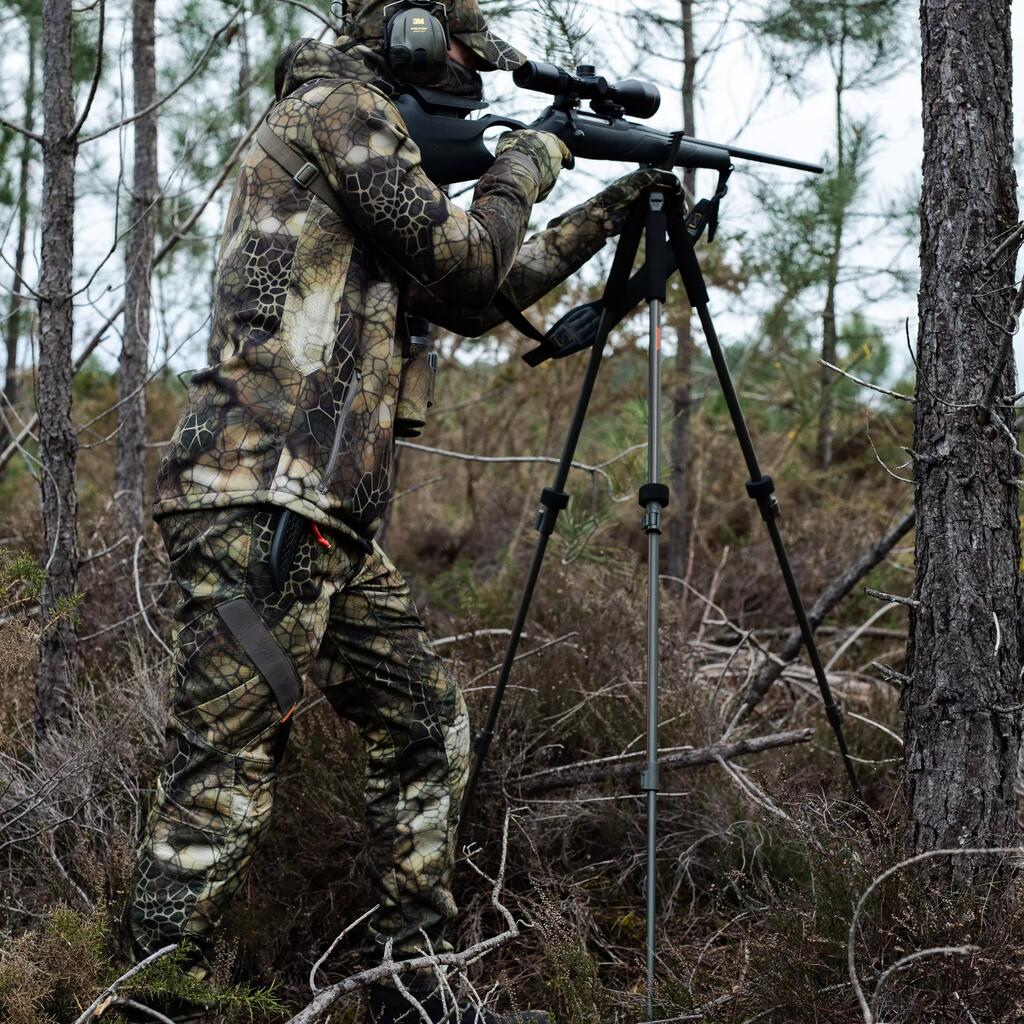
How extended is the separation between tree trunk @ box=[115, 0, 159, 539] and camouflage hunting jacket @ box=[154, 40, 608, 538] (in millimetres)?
2821

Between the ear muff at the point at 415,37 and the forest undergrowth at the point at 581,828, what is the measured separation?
4.88ft

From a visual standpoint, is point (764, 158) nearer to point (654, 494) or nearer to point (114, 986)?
point (654, 494)

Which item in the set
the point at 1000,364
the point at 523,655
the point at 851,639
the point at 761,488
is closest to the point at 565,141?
the point at 761,488

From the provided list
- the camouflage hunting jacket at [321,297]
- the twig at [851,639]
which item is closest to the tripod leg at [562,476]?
the camouflage hunting jacket at [321,297]

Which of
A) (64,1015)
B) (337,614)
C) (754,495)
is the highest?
(754,495)

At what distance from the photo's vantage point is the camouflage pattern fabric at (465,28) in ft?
8.41

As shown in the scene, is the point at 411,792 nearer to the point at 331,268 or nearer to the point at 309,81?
the point at 331,268

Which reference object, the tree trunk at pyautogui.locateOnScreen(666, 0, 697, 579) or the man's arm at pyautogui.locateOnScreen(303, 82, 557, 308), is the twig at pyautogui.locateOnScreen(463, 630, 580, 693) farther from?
the tree trunk at pyautogui.locateOnScreen(666, 0, 697, 579)

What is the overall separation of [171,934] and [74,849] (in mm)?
914

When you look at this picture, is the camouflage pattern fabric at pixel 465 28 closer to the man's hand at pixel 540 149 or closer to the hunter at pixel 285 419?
the hunter at pixel 285 419

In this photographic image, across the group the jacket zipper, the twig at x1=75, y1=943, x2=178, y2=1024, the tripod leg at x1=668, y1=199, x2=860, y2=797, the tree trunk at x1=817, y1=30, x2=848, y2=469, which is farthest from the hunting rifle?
the tree trunk at x1=817, y1=30, x2=848, y2=469

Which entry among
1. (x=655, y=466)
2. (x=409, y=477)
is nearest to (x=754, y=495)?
(x=655, y=466)

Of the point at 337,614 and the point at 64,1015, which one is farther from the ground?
the point at 337,614

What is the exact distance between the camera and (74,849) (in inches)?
122
